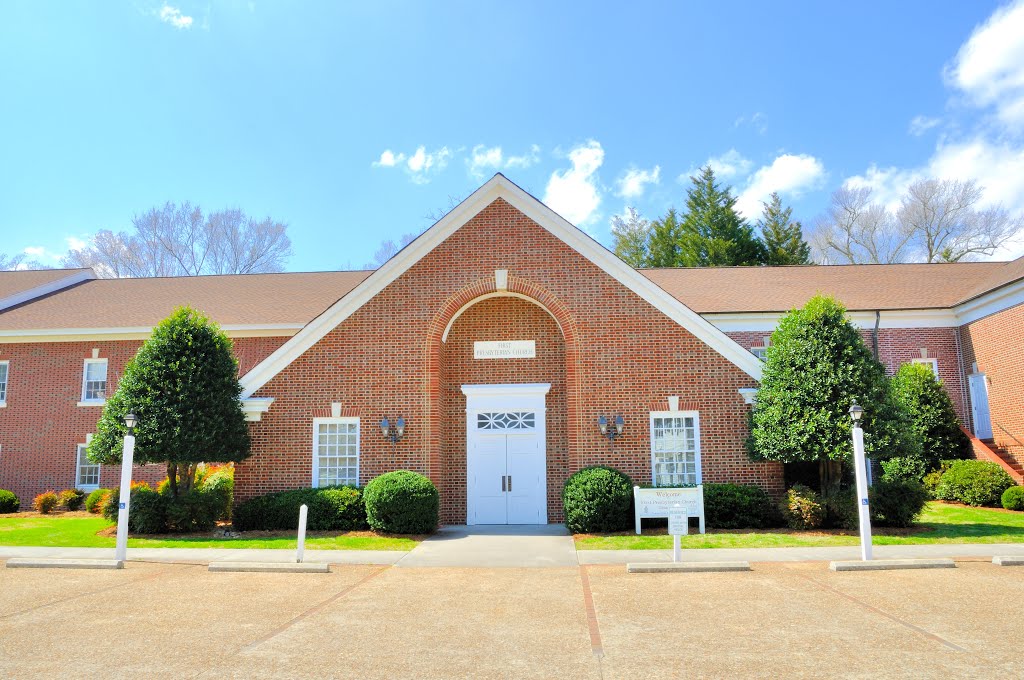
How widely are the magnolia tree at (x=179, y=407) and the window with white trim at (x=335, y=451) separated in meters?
1.66

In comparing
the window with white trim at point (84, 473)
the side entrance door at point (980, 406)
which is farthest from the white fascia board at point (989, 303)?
the window with white trim at point (84, 473)

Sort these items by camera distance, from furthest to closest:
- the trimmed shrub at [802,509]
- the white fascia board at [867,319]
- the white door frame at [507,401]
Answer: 1. the white fascia board at [867,319]
2. the white door frame at [507,401]
3. the trimmed shrub at [802,509]

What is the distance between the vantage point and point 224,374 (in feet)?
55.3

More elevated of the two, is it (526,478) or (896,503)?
(526,478)

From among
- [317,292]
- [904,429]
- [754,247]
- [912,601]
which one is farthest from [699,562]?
[754,247]

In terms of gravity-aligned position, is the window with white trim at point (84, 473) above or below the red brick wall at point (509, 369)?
below

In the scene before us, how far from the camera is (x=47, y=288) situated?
28812mm

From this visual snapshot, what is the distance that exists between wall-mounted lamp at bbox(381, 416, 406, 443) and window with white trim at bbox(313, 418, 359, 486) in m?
0.77

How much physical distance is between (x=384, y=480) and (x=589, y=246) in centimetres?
744

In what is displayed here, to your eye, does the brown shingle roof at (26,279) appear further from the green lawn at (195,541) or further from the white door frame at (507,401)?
the white door frame at (507,401)

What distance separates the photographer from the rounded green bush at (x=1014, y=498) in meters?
18.1

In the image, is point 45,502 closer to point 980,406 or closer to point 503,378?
point 503,378

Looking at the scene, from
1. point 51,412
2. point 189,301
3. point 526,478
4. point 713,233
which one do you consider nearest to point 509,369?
point 526,478

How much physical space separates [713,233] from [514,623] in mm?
41495
